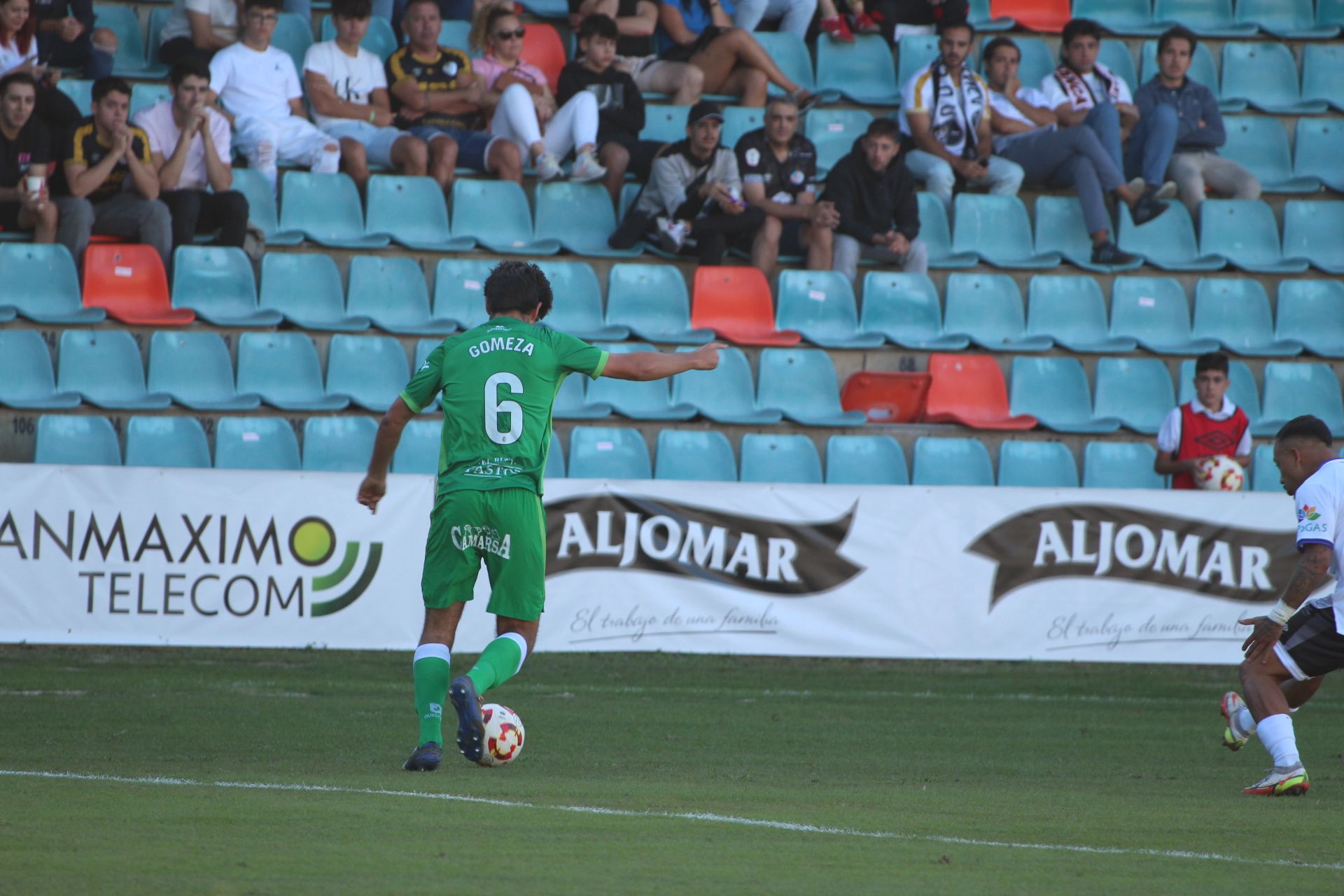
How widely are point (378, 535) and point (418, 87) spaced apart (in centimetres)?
519

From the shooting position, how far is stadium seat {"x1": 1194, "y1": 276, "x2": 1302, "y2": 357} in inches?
612

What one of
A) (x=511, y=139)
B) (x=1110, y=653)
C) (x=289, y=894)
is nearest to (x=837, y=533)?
(x=1110, y=653)

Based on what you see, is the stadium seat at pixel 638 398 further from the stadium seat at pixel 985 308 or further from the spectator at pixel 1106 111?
the spectator at pixel 1106 111

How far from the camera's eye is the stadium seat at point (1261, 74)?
17.6 m

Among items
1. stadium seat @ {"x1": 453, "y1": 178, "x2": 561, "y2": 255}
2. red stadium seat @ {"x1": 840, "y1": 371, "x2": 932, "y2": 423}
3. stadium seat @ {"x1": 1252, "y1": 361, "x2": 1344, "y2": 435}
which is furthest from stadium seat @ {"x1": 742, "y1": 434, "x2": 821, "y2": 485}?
stadium seat @ {"x1": 1252, "y1": 361, "x2": 1344, "y2": 435}

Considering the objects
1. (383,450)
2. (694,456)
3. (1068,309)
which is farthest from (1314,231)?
(383,450)

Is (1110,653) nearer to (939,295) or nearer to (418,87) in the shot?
(939,295)

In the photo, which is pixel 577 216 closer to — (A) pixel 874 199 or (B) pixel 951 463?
(A) pixel 874 199

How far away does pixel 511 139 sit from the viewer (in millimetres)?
14914

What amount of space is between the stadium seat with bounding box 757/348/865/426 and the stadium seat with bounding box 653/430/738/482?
2.93ft

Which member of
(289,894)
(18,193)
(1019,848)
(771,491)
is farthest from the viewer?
(18,193)

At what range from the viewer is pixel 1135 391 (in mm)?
14836

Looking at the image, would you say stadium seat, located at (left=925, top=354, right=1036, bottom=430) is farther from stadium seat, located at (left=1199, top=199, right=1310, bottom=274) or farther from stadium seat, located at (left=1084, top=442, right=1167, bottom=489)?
stadium seat, located at (left=1199, top=199, right=1310, bottom=274)

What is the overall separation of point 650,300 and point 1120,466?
13.9 feet
